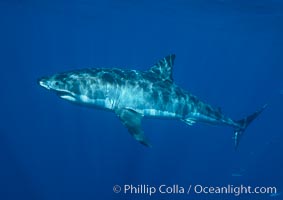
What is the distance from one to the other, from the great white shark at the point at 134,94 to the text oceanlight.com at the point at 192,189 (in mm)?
10751

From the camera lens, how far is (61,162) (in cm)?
2419

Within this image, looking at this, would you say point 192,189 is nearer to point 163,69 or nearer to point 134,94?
point 163,69

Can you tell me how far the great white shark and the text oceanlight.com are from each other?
423 inches

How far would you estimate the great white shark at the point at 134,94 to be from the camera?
31.1 feet

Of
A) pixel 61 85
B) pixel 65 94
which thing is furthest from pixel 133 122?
pixel 61 85

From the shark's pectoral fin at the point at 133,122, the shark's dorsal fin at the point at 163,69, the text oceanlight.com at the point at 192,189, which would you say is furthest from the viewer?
the text oceanlight.com at the point at 192,189

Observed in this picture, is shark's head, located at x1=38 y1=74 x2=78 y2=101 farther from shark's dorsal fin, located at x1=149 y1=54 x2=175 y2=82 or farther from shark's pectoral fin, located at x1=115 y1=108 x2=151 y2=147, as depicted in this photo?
shark's dorsal fin, located at x1=149 y1=54 x2=175 y2=82

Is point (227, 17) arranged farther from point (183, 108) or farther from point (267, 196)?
point (183, 108)

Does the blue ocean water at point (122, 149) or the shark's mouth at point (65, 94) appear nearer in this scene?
the shark's mouth at point (65, 94)

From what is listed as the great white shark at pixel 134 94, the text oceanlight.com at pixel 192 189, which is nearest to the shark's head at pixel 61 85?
the great white shark at pixel 134 94

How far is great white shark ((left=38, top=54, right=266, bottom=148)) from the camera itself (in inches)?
374

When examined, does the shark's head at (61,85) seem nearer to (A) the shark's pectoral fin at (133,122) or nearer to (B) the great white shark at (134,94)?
(B) the great white shark at (134,94)

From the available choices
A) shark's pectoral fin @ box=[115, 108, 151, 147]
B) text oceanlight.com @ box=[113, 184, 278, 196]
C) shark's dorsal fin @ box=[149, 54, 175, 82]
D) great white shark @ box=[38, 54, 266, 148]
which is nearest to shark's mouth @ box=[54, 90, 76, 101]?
great white shark @ box=[38, 54, 266, 148]

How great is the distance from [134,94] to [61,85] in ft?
6.97
